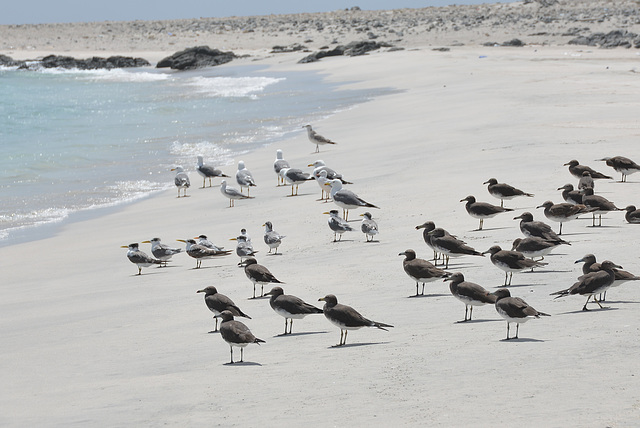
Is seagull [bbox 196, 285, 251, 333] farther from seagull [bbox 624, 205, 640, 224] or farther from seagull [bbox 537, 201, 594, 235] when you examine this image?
seagull [bbox 624, 205, 640, 224]

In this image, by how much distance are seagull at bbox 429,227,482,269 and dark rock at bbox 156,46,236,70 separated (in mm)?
54617

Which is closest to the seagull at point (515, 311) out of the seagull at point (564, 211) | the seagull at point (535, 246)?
the seagull at point (535, 246)

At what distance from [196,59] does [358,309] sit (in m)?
56.8

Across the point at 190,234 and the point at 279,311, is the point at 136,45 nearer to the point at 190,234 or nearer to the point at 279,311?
the point at 190,234

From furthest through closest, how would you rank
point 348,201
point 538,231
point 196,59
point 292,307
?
1. point 196,59
2. point 348,201
3. point 538,231
4. point 292,307

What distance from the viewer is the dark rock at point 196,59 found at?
62.9 metres

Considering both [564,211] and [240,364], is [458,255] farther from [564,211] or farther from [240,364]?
[240,364]

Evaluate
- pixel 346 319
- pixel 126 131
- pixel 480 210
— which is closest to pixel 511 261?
pixel 346 319

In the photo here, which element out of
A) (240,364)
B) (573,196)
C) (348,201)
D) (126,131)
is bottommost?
(126,131)

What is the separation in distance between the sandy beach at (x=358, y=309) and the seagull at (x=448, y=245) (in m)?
0.29

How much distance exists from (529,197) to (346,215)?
3.07 meters

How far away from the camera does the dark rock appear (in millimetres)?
62875

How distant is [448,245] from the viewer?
974 centimetres

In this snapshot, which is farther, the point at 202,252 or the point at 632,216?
the point at 202,252
